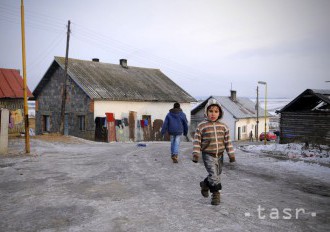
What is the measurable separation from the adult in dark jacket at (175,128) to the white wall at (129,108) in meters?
14.0

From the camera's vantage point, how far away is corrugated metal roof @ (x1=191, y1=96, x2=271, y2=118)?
41.8 m

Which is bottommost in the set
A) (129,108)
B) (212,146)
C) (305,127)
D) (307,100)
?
(305,127)

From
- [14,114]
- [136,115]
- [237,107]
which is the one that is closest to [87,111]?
[136,115]

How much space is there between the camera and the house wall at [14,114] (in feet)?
66.3

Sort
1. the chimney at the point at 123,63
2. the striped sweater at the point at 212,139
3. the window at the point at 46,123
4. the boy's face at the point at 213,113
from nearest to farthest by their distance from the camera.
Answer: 1. the striped sweater at the point at 212,139
2. the boy's face at the point at 213,113
3. the window at the point at 46,123
4. the chimney at the point at 123,63

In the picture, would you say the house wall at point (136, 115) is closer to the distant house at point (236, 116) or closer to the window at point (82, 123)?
the window at point (82, 123)

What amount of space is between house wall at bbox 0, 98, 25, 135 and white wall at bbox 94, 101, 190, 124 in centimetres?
519

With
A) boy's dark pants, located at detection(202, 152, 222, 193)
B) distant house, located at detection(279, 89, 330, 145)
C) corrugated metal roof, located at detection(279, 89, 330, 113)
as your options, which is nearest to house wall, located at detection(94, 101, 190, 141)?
distant house, located at detection(279, 89, 330, 145)

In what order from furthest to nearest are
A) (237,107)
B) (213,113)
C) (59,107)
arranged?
(237,107) < (59,107) < (213,113)

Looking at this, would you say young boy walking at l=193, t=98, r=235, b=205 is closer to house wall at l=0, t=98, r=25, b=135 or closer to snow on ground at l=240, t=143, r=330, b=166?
snow on ground at l=240, t=143, r=330, b=166

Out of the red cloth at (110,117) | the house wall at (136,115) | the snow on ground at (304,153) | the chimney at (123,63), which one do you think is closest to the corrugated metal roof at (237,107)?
the chimney at (123,63)

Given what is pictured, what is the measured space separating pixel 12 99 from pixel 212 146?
63.1 ft

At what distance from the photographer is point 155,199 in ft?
16.7

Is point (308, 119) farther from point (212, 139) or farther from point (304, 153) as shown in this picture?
point (212, 139)
